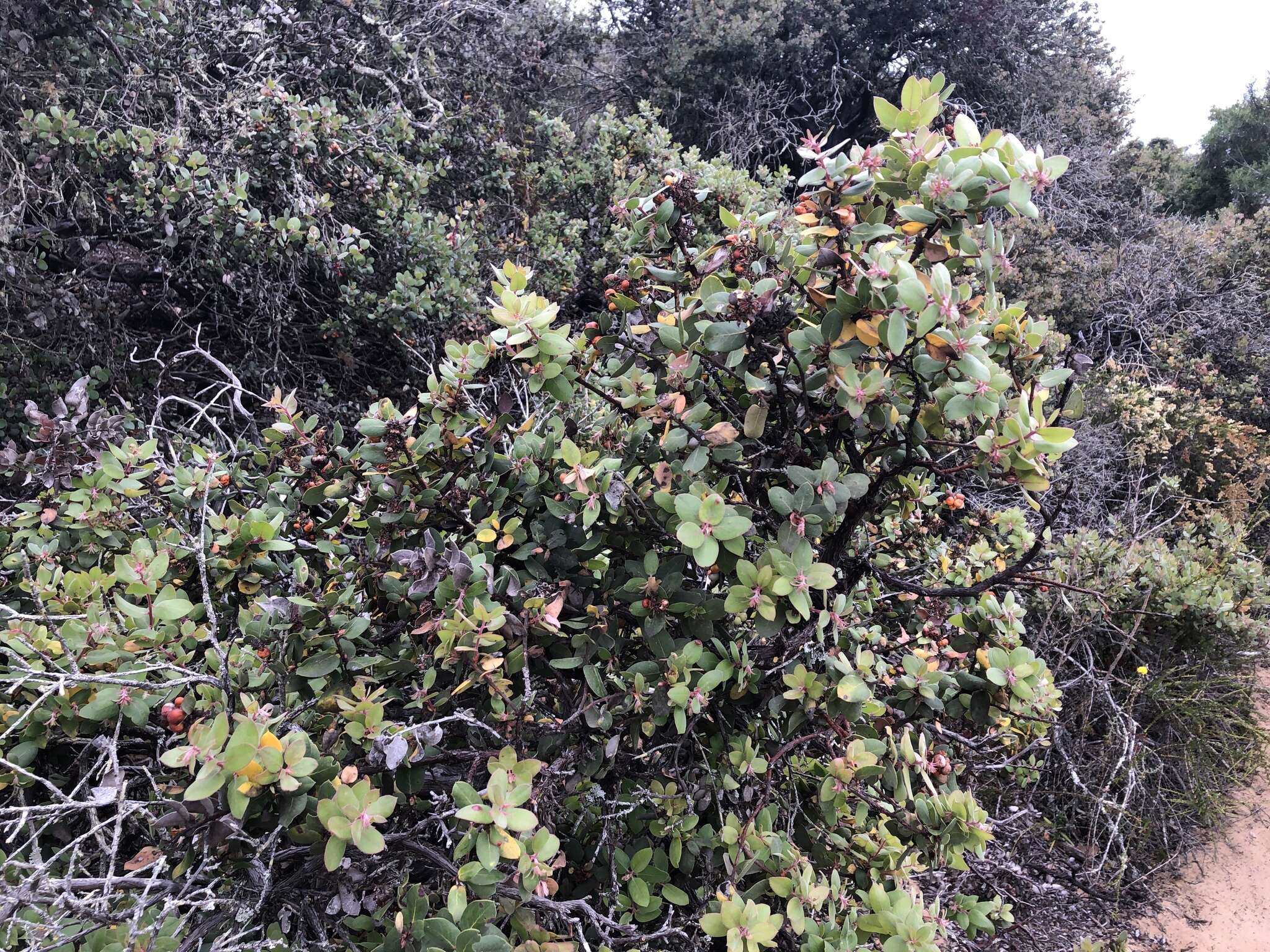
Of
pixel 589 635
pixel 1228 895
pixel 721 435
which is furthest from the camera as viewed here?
pixel 1228 895

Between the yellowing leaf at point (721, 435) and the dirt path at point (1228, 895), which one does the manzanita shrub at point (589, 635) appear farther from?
the dirt path at point (1228, 895)

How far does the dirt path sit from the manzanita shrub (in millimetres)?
3169

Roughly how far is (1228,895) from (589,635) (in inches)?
180

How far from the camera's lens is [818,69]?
860cm

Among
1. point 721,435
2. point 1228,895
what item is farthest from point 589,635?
point 1228,895

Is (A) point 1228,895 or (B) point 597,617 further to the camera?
(A) point 1228,895

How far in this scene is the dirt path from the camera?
355 centimetres

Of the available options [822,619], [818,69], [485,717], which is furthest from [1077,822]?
[818,69]

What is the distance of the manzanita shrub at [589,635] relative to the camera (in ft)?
3.51

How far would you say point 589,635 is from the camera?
1366 mm

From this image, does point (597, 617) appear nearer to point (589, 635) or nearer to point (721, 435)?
point (589, 635)

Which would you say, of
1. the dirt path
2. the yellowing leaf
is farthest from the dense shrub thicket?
the dirt path

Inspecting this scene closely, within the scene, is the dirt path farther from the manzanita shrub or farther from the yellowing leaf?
the yellowing leaf

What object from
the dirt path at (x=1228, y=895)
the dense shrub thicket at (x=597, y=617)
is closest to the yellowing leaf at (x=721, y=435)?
the dense shrub thicket at (x=597, y=617)
